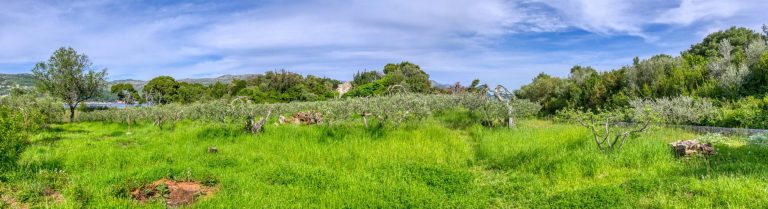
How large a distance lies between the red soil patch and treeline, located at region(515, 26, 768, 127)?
1768cm

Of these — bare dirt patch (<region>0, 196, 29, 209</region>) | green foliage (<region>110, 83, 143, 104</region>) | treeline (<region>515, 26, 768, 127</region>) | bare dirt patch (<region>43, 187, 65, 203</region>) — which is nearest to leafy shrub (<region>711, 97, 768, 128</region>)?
treeline (<region>515, 26, 768, 127</region>)

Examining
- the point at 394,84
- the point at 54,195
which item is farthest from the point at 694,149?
the point at 394,84

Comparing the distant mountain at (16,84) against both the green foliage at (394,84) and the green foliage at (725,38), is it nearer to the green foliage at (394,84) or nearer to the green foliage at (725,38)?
the green foliage at (394,84)

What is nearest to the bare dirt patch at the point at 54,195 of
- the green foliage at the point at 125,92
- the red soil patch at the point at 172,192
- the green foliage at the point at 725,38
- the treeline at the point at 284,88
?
the red soil patch at the point at 172,192

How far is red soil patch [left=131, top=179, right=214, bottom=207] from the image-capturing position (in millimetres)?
7442

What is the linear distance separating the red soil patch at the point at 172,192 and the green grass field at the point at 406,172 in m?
0.23

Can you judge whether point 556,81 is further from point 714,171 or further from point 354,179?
point 354,179

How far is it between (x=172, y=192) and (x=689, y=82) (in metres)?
25.5

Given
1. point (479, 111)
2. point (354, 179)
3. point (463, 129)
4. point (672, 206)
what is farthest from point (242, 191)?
point (479, 111)

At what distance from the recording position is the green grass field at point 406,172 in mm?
7297

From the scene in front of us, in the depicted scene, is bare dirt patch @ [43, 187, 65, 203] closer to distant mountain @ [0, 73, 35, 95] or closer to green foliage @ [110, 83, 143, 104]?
distant mountain @ [0, 73, 35, 95]

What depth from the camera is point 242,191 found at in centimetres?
810

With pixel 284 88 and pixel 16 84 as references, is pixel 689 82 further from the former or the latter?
pixel 16 84

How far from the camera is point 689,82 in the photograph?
22344 millimetres
